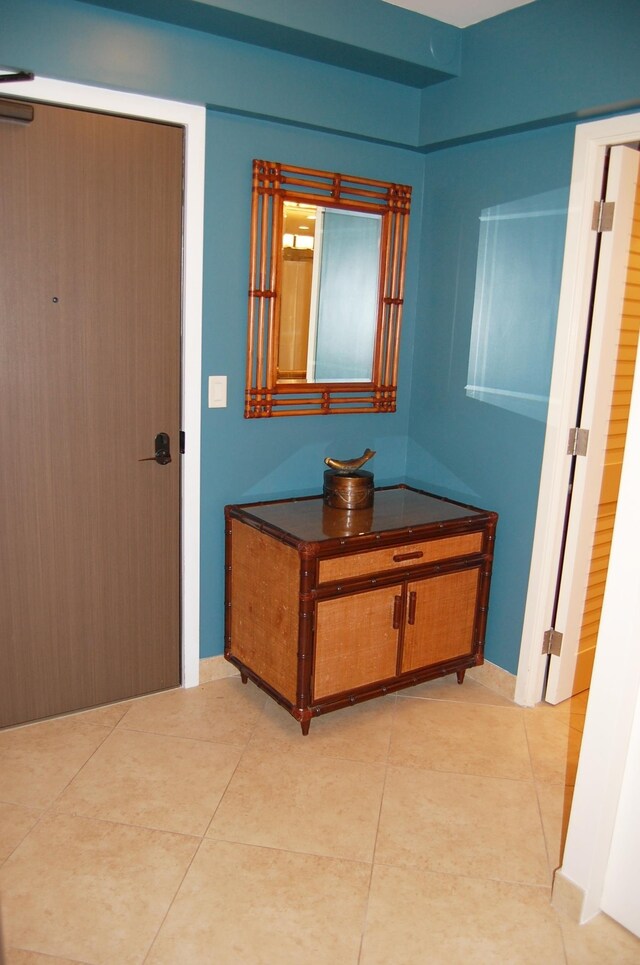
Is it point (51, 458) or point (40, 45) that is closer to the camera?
point (40, 45)

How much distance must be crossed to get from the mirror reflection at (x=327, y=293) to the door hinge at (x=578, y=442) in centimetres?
91

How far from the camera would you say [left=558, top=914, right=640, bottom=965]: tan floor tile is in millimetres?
1812

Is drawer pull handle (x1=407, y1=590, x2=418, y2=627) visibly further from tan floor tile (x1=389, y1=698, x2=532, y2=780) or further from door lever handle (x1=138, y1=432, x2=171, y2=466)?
door lever handle (x1=138, y1=432, x2=171, y2=466)

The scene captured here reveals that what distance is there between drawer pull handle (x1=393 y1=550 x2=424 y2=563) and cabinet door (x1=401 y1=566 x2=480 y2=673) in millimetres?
100

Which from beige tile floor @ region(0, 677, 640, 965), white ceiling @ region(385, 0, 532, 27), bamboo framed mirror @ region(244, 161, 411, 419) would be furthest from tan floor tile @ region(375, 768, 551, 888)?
white ceiling @ region(385, 0, 532, 27)

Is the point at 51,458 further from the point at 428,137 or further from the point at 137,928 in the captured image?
the point at 428,137

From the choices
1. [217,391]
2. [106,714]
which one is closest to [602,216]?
[217,391]

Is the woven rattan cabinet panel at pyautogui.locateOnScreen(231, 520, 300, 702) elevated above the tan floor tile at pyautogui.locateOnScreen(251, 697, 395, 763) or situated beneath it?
elevated above

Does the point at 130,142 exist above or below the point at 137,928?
above

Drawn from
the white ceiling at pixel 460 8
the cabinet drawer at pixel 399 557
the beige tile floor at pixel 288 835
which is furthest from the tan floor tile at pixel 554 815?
the white ceiling at pixel 460 8

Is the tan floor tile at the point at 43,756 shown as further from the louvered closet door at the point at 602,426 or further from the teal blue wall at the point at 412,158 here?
the louvered closet door at the point at 602,426

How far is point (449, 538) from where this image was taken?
2.83 metres

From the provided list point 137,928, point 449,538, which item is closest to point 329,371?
point 449,538

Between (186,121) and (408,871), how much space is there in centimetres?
245
